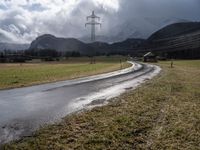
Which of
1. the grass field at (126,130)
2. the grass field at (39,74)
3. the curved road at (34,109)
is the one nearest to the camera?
the grass field at (126,130)

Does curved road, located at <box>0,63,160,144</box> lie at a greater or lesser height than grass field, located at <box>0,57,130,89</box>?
greater

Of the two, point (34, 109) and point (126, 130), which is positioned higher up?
point (126, 130)

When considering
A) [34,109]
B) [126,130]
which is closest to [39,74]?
[34,109]

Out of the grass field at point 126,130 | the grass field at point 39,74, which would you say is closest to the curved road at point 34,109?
the grass field at point 126,130

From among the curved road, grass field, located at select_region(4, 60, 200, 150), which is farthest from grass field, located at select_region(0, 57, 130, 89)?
grass field, located at select_region(4, 60, 200, 150)

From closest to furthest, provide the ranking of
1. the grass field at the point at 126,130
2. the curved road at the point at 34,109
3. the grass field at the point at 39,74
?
1. the grass field at the point at 126,130
2. the curved road at the point at 34,109
3. the grass field at the point at 39,74

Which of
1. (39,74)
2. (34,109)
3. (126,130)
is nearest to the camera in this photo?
(126,130)

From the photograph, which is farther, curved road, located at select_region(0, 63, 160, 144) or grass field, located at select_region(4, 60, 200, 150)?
curved road, located at select_region(0, 63, 160, 144)

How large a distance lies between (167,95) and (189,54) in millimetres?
144898

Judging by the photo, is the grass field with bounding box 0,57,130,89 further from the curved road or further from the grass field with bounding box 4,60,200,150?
the grass field with bounding box 4,60,200,150

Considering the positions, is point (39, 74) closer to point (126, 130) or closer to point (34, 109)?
point (34, 109)

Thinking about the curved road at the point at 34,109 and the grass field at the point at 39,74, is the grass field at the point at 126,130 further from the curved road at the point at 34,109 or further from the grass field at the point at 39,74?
the grass field at the point at 39,74

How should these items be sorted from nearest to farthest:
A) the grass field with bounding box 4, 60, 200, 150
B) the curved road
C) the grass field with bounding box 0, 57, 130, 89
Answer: the grass field with bounding box 4, 60, 200, 150 < the curved road < the grass field with bounding box 0, 57, 130, 89

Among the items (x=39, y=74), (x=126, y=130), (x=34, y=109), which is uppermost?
(x=126, y=130)
